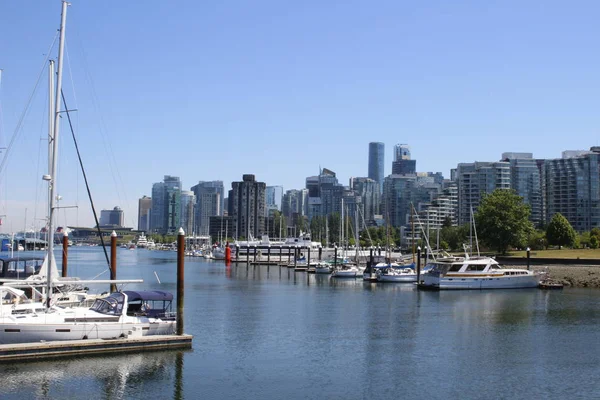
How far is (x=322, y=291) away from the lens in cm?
8444

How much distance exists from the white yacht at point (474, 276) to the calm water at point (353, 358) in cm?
1564

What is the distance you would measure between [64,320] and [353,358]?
1690cm

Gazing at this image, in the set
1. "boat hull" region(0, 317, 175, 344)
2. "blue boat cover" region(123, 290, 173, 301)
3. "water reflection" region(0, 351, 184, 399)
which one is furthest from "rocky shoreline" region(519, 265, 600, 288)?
"water reflection" region(0, 351, 184, 399)

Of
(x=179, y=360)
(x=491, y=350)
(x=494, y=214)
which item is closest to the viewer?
(x=179, y=360)

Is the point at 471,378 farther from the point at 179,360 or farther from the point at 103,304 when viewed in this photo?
the point at 103,304

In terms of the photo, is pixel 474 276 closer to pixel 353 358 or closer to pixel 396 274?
pixel 396 274

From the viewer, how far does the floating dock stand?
34.6m

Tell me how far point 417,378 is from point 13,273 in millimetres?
37348

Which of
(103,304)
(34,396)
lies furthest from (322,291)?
(34,396)

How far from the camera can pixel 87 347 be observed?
3669cm

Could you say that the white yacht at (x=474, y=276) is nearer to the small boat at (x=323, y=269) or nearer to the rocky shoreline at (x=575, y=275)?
the rocky shoreline at (x=575, y=275)

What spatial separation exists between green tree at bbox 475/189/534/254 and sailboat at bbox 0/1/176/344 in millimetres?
93571

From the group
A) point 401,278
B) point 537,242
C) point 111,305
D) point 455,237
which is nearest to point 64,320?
point 111,305

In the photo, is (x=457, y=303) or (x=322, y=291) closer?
(x=457, y=303)
